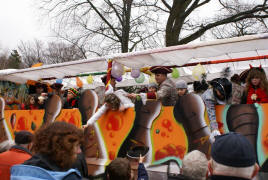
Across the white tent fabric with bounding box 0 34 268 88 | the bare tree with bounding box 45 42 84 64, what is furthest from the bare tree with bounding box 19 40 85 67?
the white tent fabric with bounding box 0 34 268 88

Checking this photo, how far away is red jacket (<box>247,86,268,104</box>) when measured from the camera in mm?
4113

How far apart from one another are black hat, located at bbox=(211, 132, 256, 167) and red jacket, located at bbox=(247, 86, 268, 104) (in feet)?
9.12

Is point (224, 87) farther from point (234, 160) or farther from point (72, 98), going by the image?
point (72, 98)

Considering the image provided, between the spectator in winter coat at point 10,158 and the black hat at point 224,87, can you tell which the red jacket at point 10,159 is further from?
the black hat at point 224,87

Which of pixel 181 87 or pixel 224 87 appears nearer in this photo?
pixel 224 87

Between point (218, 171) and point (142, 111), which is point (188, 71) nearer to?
point (142, 111)

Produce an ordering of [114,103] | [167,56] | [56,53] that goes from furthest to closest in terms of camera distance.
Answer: [56,53] → [167,56] → [114,103]

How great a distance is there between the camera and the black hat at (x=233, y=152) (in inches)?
63.1

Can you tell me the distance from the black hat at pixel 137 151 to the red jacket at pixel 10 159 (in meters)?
1.99

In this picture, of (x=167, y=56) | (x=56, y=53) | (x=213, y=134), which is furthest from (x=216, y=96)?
(x=56, y=53)

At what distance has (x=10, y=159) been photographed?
2941 mm

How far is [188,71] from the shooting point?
10.4 meters

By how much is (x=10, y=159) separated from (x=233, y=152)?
2.52 meters

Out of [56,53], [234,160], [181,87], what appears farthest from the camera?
[56,53]
